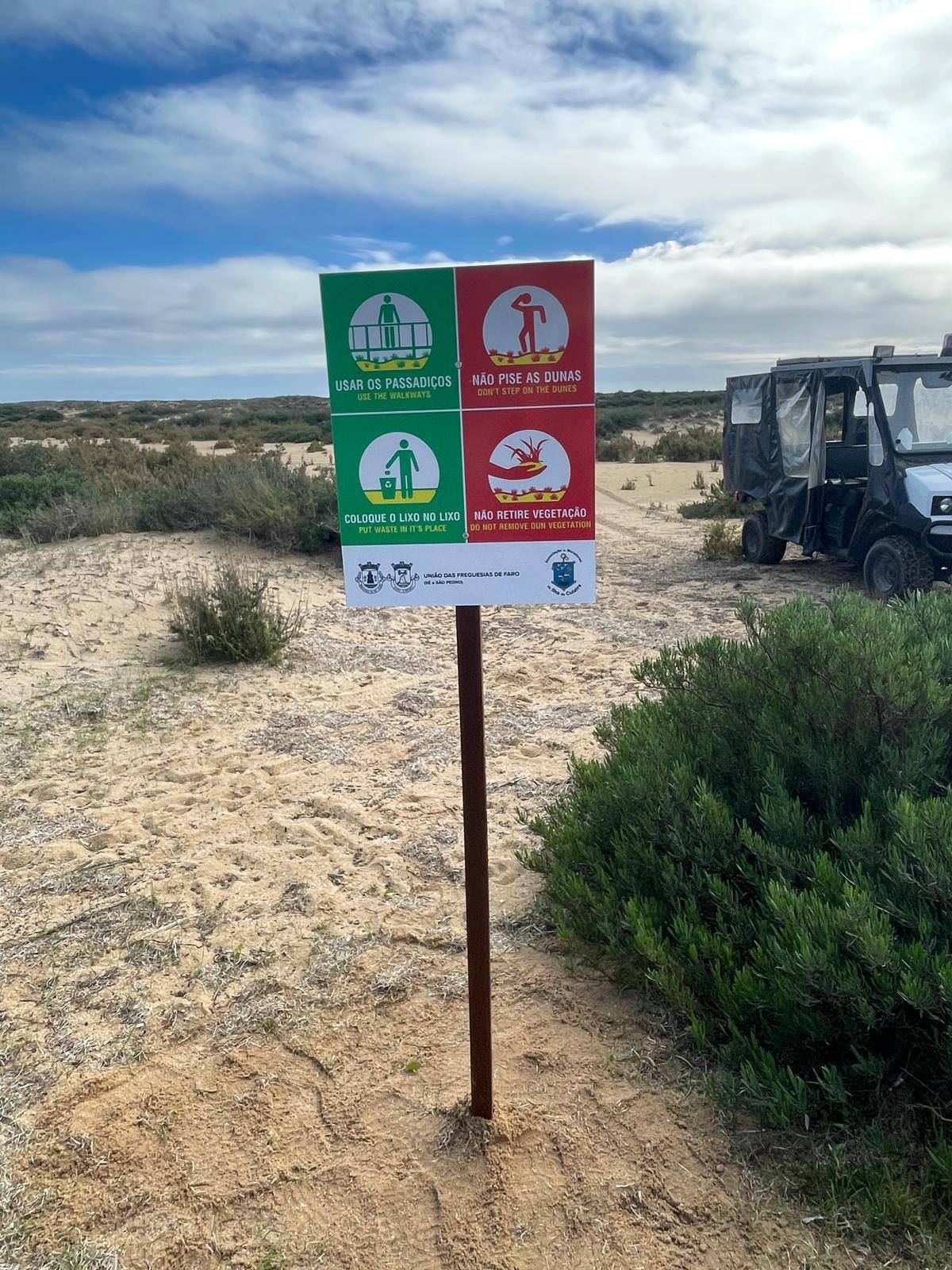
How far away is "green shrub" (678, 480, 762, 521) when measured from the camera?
14.3 m

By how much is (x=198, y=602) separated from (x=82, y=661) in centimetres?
98

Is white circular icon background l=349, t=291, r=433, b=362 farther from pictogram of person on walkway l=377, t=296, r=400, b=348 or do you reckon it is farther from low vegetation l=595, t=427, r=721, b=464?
low vegetation l=595, t=427, r=721, b=464

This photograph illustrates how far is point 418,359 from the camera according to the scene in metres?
1.86

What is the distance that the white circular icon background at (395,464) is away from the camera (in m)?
1.92

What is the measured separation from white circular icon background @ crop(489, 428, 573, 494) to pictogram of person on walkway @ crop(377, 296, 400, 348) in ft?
1.07

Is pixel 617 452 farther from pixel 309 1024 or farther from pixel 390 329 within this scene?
pixel 390 329

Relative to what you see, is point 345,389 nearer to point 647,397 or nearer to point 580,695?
point 580,695

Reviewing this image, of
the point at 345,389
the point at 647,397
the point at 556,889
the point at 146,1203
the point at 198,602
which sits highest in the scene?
the point at 647,397

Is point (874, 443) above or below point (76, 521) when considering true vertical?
above

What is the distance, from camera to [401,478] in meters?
1.94

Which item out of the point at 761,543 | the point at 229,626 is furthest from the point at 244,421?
the point at 229,626

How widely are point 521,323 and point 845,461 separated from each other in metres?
8.05

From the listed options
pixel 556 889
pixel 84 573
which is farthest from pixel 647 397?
pixel 556 889

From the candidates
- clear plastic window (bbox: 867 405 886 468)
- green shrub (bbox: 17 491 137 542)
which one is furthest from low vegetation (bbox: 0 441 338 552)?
clear plastic window (bbox: 867 405 886 468)
